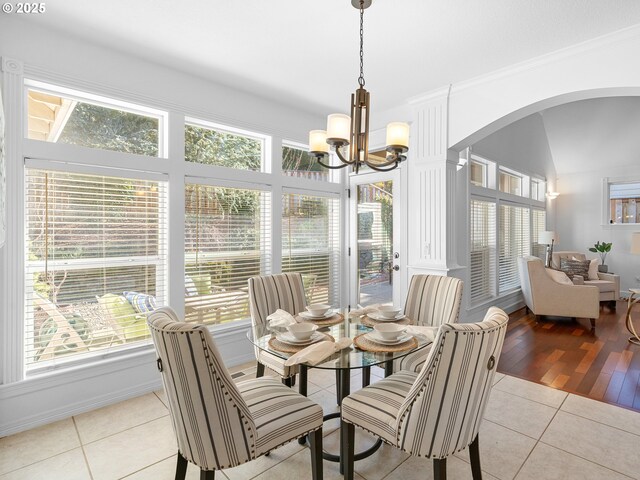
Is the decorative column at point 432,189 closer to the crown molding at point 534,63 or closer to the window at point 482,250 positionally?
the crown molding at point 534,63

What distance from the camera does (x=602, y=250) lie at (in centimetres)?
663

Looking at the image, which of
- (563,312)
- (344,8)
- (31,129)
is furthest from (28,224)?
(563,312)

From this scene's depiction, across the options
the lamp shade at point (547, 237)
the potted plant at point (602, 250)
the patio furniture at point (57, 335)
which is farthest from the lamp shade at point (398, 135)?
the potted plant at point (602, 250)

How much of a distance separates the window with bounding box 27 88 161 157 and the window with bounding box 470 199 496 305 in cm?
398

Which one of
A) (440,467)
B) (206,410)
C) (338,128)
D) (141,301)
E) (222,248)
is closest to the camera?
(206,410)

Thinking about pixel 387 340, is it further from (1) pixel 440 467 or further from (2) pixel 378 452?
(2) pixel 378 452

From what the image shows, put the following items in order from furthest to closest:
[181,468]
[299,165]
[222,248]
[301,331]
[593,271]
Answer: [593,271]
[299,165]
[222,248]
[301,331]
[181,468]

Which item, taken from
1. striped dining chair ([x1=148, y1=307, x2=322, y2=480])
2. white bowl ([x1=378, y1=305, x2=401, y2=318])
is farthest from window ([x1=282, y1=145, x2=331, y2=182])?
striped dining chair ([x1=148, y1=307, x2=322, y2=480])

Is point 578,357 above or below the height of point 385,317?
below

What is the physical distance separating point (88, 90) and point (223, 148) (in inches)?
46.4

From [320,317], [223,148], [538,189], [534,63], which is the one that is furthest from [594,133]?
[320,317]

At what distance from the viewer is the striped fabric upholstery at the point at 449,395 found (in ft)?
4.38

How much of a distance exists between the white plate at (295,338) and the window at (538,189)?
20.6 feet

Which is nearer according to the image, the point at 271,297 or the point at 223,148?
the point at 271,297
